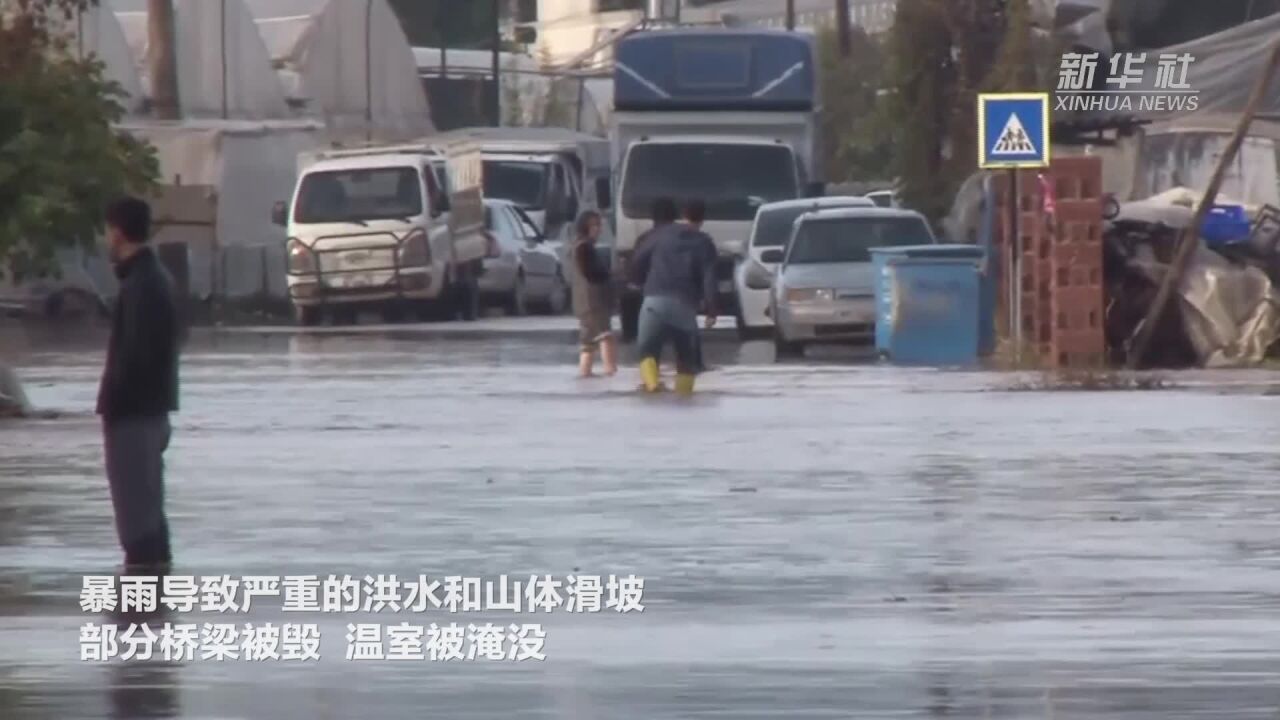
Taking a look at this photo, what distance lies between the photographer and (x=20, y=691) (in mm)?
11492

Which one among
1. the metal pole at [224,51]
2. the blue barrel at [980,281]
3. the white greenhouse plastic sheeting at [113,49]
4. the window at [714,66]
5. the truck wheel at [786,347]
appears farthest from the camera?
the metal pole at [224,51]

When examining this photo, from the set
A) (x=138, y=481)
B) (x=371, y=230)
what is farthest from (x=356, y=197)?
(x=138, y=481)

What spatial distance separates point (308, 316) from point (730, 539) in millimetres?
32183

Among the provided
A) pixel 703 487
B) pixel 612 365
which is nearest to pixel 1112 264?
pixel 612 365

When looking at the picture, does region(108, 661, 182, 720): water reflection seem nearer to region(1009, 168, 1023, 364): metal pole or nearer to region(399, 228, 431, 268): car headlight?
region(1009, 168, 1023, 364): metal pole

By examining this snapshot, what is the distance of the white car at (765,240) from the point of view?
39.4m

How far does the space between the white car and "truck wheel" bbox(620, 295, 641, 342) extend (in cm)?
141

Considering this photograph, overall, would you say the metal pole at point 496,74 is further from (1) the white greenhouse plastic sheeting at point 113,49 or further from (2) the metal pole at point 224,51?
(1) the white greenhouse plastic sheeting at point 113,49

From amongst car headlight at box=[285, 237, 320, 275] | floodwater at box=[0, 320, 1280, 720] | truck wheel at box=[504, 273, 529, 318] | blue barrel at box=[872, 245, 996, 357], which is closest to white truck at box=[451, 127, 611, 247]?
truck wheel at box=[504, 273, 529, 318]

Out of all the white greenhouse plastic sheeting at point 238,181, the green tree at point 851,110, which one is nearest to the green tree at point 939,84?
the white greenhouse plastic sheeting at point 238,181

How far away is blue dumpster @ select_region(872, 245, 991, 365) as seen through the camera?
34.2m

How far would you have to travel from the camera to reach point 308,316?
48188 mm

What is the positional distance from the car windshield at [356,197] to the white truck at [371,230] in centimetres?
1

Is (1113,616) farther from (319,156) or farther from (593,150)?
(593,150)
